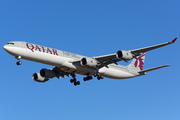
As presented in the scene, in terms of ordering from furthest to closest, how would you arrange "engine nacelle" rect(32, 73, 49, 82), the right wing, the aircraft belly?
1. "engine nacelle" rect(32, 73, 49, 82)
2. the aircraft belly
3. the right wing

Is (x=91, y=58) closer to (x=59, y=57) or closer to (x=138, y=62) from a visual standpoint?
(x=59, y=57)

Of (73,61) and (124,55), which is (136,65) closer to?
(124,55)

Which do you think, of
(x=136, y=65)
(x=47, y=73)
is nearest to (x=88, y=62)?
(x=47, y=73)

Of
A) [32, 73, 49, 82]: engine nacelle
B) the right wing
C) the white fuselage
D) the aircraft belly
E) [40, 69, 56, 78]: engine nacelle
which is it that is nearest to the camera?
the white fuselage

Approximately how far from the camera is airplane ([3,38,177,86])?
36.3 metres

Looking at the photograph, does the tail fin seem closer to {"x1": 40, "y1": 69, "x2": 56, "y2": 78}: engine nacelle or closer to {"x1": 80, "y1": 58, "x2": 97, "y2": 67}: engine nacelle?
{"x1": 80, "y1": 58, "x2": 97, "y2": 67}: engine nacelle

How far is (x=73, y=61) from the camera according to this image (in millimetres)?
39844

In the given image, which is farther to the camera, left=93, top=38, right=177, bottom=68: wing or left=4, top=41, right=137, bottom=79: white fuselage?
left=93, top=38, right=177, bottom=68: wing

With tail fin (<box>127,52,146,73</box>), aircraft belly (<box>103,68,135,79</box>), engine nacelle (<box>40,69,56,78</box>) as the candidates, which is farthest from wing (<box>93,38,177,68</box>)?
tail fin (<box>127,52,146,73</box>)

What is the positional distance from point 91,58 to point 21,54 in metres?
10.2

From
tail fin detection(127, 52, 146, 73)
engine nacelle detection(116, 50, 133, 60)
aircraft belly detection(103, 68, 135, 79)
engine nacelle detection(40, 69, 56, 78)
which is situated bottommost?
engine nacelle detection(116, 50, 133, 60)

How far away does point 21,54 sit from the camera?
118 ft

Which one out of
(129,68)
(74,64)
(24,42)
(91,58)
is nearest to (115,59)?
(91,58)

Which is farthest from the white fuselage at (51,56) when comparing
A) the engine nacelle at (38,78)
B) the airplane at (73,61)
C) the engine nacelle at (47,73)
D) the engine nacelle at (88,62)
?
the engine nacelle at (38,78)
